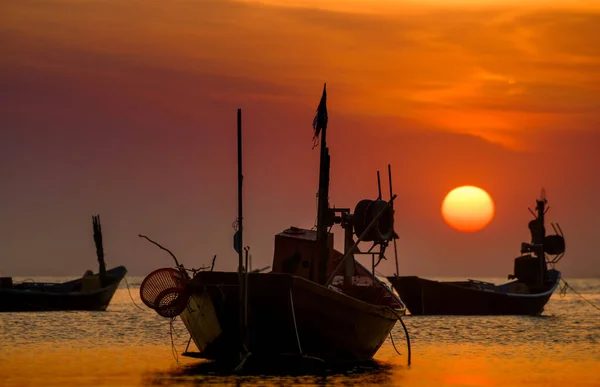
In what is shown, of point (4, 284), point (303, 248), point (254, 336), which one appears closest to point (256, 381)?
point (254, 336)

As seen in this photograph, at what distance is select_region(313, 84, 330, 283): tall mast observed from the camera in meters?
33.7

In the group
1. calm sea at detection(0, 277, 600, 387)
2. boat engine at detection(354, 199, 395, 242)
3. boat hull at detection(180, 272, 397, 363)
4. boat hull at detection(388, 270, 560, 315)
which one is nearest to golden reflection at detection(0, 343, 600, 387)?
calm sea at detection(0, 277, 600, 387)

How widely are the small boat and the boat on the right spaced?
17.0 m

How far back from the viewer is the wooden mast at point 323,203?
33.7 meters

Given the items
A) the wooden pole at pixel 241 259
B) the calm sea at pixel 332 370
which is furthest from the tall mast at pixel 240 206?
the calm sea at pixel 332 370

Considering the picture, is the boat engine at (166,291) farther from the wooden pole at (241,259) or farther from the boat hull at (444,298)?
the boat hull at (444,298)

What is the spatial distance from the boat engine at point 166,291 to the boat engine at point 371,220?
244 inches

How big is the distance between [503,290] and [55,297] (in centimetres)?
2708

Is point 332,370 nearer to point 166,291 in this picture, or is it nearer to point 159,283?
point 166,291

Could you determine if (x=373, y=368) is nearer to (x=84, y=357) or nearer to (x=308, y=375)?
(x=308, y=375)

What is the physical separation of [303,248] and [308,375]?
4.29 meters

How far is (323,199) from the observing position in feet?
111

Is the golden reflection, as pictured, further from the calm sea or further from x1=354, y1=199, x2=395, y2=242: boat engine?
x1=354, y1=199, x2=395, y2=242: boat engine

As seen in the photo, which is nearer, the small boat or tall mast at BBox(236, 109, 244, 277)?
tall mast at BBox(236, 109, 244, 277)
